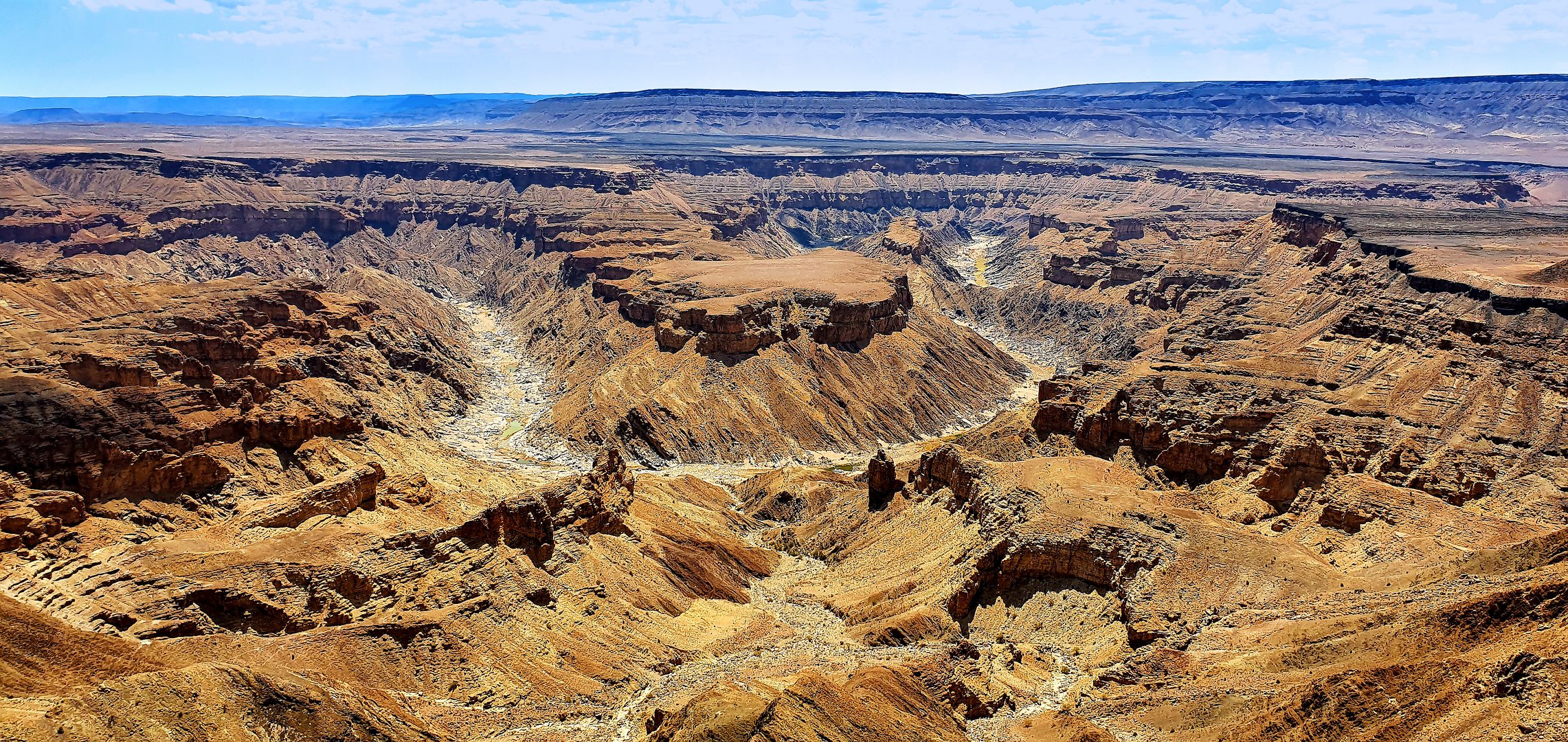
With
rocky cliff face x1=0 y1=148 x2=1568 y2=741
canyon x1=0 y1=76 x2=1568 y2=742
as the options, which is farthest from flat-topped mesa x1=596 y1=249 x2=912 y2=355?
rocky cliff face x1=0 y1=148 x2=1568 y2=741

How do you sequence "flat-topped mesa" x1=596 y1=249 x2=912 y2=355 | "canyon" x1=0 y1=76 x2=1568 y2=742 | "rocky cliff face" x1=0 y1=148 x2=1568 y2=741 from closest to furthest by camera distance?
1. "canyon" x1=0 y1=76 x2=1568 y2=742
2. "rocky cliff face" x1=0 y1=148 x2=1568 y2=741
3. "flat-topped mesa" x1=596 y1=249 x2=912 y2=355

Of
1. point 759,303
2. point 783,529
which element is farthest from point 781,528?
point 759,303

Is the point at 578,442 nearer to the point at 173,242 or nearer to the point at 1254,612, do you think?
the point at 1254,612

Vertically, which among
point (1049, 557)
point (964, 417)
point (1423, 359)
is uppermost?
point (1423, 359)

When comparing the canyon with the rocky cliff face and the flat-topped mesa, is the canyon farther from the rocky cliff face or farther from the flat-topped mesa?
the flat-topped mesa

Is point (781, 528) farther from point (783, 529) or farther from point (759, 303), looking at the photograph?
point (759, 303)

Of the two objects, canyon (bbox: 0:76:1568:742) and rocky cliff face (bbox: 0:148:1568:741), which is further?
rocky cliff face (bbox: 0:148:1568:741)

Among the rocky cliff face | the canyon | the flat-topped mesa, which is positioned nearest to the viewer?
the canyon

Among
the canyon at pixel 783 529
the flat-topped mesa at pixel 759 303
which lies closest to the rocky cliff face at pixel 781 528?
the canyon at pixel 783 529

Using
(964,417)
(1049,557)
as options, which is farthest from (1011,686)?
(964,417)
